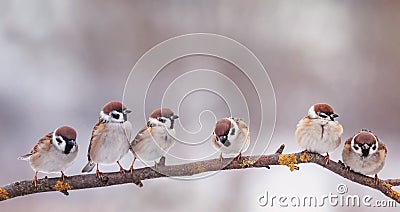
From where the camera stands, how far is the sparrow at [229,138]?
0.78 meters

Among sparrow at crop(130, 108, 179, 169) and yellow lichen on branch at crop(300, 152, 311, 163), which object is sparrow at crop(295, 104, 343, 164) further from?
sparrow at crop(130, 108, 179, 169)

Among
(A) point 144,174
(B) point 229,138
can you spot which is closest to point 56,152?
(A) point 144,174

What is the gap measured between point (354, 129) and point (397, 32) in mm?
343

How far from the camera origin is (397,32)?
158 centimetres

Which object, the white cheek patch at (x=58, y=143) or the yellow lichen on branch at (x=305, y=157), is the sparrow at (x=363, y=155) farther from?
the white cheek patch at (x=58, y=143)

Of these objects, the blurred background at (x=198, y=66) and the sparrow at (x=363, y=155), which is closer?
the sparrow at (x=363, y=155)

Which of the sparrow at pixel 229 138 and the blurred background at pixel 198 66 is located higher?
the blurred background at pixel 198 66

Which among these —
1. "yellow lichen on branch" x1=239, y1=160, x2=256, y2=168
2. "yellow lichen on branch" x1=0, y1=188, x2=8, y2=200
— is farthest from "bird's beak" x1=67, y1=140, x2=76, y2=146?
"yellow lichen on branch" x1=239, y1=160, x2=256, y2=168

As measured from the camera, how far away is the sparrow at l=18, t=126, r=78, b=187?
76cm

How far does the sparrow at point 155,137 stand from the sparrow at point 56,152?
93 millimetres

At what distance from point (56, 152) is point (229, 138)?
26 cm

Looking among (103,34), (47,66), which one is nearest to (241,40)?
(103,34)

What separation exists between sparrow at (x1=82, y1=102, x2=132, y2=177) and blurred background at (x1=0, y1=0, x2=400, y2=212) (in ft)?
1.97

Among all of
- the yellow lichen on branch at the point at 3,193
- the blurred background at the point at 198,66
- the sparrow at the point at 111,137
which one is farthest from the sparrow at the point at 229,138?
the blurred background at the point at 198,66
